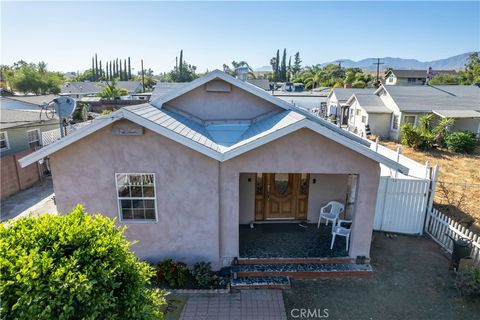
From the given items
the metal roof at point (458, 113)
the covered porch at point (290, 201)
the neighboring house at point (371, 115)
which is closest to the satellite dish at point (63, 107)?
the covered porch at point (290, 201)

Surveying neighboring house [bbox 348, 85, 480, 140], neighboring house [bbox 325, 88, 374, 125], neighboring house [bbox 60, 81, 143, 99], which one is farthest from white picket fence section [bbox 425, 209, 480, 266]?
neighboring house [bbox 60, 81, 143, 99]

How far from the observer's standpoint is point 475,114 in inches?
1082

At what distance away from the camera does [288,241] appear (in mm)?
10281

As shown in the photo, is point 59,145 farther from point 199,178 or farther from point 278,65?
point 278,65

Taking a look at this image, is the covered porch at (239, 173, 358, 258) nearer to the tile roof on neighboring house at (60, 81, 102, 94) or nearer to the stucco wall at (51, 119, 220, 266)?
the stucco wall at (51, 119, 220, 266)

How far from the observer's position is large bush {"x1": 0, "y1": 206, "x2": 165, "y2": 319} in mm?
3605

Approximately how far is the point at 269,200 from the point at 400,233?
5.22 m

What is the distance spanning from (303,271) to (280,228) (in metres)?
2.53

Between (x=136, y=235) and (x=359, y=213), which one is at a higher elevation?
(x=359, y=213)

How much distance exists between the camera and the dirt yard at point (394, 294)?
24.8 feet

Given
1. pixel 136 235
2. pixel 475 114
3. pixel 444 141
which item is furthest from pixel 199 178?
pixel 475 114

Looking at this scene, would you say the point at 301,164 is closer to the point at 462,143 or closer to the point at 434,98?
the point at 462,143

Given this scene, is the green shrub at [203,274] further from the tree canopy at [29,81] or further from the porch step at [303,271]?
the tree canopy at [29,81]

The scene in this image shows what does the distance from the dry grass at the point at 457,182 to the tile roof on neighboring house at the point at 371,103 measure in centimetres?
373
